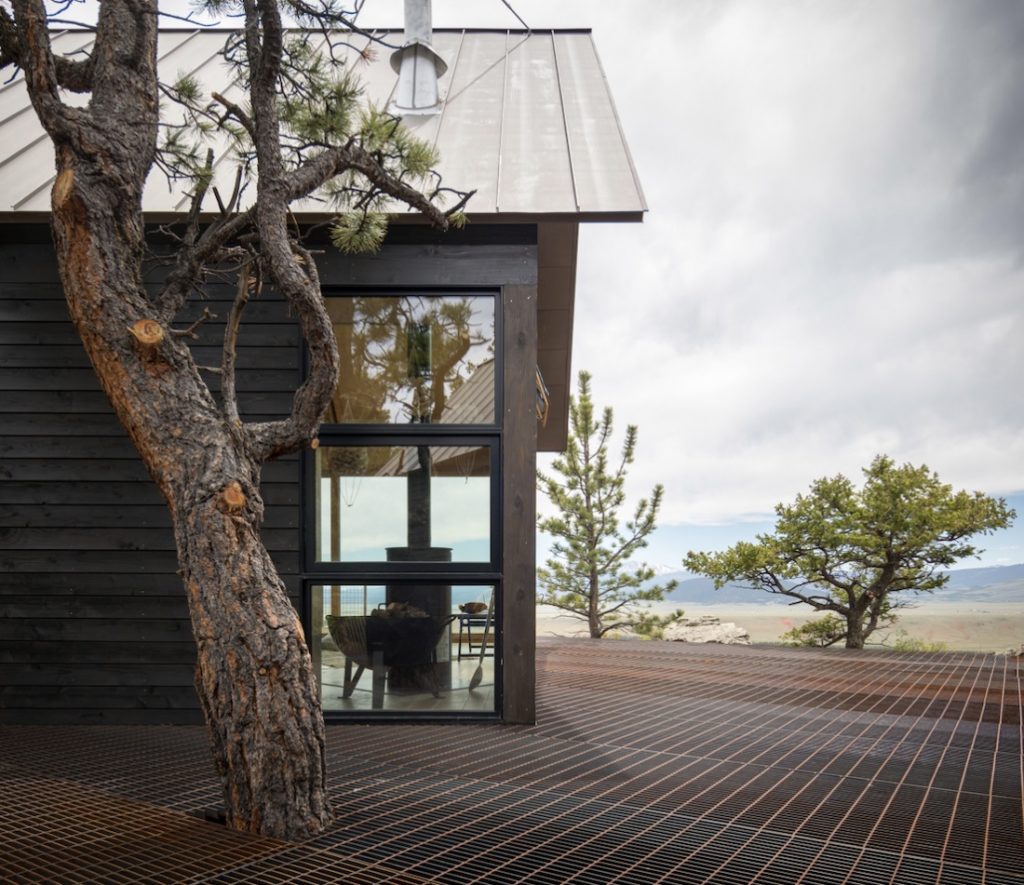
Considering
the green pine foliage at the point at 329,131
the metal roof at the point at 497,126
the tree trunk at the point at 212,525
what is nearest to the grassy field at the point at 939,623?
the metal roof at the point at 497,126

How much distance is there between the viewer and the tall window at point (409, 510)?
14.4 ft

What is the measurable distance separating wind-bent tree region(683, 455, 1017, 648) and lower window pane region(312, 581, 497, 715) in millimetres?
6530

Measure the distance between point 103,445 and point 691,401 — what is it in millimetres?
25964

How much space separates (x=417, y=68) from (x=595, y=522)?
842cm

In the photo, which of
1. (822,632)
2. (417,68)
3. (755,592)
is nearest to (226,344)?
(417,68)

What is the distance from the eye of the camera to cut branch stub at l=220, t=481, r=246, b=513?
8.76 ft

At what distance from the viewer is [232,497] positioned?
8.79 ft

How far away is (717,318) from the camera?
100 ft

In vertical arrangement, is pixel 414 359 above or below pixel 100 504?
above

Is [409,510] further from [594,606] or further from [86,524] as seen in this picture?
[594,606]

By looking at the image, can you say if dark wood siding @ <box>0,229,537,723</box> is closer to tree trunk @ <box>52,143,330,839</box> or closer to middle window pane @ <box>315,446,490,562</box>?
middle window pane @ <box>315,446,490,562</box>

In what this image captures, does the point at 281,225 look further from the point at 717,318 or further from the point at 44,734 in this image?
the point at 717,318

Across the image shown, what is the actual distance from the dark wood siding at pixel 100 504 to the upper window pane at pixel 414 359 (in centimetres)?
14

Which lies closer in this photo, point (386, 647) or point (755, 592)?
point (386, 647)
